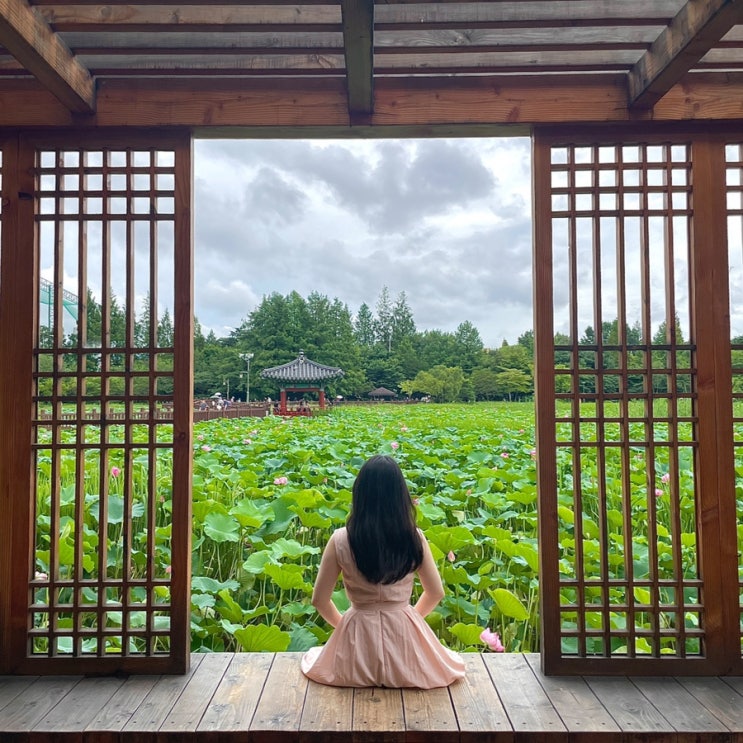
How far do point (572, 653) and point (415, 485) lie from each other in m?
2.63

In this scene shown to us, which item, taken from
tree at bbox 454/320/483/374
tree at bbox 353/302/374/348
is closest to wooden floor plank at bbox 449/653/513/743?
tree at bbox 454/320/483/374

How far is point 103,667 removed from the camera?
198 centimetres

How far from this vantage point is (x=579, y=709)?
174 centimetres

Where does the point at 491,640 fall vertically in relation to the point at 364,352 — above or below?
below

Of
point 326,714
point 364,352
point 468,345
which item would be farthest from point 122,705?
point 364,352

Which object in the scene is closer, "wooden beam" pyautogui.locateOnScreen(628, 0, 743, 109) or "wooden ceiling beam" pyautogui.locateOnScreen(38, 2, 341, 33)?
"wooden beam" pyautogui.locateOnScreen(628, 0, 743, 109)

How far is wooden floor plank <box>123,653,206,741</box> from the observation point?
1633 mm

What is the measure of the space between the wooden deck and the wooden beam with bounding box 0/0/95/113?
1.82m

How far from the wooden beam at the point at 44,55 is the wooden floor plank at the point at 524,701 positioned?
2253mm

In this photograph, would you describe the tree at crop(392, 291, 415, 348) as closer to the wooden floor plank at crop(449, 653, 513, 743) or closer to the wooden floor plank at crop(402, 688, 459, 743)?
the wooden floor plank at crop(449, 653, 513, 743)

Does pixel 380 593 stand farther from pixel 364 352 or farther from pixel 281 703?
pixel 364 352

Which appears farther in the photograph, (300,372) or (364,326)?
(364,326)

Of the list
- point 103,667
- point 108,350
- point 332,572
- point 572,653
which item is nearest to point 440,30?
point 108,350

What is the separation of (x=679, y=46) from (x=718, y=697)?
1.88 m
